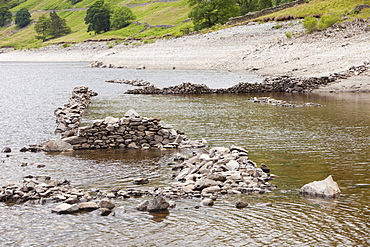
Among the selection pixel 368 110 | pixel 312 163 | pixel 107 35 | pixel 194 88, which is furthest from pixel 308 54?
pixel 107 35

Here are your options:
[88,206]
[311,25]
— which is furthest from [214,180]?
[311,25]

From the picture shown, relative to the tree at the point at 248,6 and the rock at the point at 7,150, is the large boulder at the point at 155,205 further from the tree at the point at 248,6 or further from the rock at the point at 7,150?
the tree at the point at 248,6

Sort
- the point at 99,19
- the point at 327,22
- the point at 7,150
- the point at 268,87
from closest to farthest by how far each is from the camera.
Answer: the point at 7,150 < the point at 268,87 < the point at 327,22 < the point at 99,19

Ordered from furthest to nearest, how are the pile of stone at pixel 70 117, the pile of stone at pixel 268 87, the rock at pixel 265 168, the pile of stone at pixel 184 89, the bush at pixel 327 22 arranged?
the bush at pixel 327 22 → the pile of stone at pixel 184 89 → the pile of stone at pixel 268 87 → the pile of stone at pixel 70 117 → the rock at pixel 265 168

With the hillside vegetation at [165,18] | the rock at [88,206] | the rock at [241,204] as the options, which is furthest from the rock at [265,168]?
the hillside vegetation at [165,18]

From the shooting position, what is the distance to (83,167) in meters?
16.2

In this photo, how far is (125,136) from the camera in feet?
64.8

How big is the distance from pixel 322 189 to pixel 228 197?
2.44 meters

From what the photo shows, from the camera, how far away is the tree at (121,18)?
164 meters

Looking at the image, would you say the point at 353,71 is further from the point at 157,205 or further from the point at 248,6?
the point at 248,6

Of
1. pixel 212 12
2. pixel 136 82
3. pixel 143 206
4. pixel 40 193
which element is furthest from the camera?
pixel 212 12

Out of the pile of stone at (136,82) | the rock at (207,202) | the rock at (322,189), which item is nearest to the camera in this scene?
the rock at (207,202)

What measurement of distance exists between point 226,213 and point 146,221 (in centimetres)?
188

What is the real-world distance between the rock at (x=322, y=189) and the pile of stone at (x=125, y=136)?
7.46 meters
